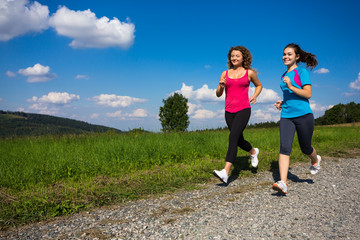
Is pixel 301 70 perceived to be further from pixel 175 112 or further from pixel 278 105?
pixel 175 112

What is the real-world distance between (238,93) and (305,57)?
4.77ft

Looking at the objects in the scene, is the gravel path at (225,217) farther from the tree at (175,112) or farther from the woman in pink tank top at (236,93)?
the tree at (175,112)

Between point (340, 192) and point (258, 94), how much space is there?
7.68 feet

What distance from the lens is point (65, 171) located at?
613cm

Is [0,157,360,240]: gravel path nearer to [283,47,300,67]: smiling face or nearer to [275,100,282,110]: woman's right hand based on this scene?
[275,100,282,110]: woman's right hand

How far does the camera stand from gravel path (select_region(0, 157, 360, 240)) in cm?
296

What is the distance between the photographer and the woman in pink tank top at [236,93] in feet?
16.8

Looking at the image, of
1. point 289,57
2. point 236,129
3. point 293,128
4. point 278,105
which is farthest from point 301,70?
point 236,129

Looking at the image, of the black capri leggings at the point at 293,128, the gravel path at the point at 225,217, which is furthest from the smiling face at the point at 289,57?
the gravel path at the point at 225,217

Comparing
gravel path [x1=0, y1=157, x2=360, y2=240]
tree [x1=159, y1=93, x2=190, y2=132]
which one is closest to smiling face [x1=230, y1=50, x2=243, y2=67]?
gravel path [x1=0, y1=157, x2=360, y2=240]

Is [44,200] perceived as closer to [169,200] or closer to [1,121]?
[169,200]

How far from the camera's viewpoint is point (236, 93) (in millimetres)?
5160

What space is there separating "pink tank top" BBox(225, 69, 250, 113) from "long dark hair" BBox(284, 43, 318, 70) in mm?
986

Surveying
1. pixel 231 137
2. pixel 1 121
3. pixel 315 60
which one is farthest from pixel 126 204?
pixel 1 121
